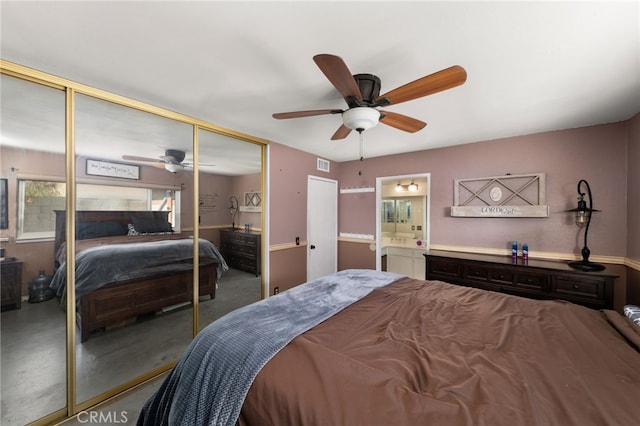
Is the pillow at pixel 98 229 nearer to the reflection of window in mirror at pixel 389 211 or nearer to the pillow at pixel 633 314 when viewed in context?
the pillow at pixel 633 314

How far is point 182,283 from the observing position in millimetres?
2453

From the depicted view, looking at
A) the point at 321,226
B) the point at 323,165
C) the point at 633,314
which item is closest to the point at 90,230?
the point at 321,226

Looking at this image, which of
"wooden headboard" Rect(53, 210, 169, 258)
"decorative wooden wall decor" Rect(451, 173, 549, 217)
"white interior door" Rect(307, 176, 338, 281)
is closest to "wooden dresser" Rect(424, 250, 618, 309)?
"decorative wooden wall decor" Rect(451, 173, 549, 217)

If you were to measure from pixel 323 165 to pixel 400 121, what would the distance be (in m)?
2.34

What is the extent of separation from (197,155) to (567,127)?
409cm

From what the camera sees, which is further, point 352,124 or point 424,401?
point 352,124

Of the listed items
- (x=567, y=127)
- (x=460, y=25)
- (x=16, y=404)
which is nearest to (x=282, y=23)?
(x=460, y=25)

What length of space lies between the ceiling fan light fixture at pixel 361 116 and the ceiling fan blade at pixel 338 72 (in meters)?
0.13

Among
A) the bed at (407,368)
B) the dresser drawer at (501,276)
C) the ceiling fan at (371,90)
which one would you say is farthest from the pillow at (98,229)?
the dresser drawer at (501,276)

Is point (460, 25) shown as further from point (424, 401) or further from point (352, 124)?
point (424, 401)

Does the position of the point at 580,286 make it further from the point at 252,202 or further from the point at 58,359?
the point at 58,359

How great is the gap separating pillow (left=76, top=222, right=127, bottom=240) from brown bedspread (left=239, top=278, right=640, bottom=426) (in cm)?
186

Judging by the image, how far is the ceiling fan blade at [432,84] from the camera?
1.24 m

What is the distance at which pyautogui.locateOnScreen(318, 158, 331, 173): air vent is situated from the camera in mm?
4082
